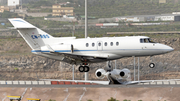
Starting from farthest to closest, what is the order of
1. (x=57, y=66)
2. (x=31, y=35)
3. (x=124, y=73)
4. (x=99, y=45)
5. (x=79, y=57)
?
(x=57, y=66), (x=124, y=73), (x=31, y=35), (x=79, y=57), (x=99, y=45)

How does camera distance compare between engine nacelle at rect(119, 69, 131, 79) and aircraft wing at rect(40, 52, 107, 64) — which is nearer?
aircraft wing at rect(40, 52, 107, 64)

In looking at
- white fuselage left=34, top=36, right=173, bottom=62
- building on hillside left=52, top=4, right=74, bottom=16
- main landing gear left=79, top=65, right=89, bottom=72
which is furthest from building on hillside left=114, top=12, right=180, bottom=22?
white fuselage left=34, top=36, right=173, bottom=62

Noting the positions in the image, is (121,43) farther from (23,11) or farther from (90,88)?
(23,11)

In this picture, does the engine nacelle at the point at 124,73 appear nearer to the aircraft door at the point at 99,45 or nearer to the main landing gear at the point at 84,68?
the main landing gear at the point at 84,68

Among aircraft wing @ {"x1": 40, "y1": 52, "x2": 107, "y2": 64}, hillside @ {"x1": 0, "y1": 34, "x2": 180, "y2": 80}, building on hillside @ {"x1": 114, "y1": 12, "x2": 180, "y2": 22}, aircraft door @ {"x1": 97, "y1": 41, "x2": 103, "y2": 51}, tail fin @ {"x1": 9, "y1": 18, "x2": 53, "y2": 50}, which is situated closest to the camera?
aircraft door @ {"x1": 97, "y1": 41, "x2": 103, "y2": 51}

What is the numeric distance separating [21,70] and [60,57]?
209 feet

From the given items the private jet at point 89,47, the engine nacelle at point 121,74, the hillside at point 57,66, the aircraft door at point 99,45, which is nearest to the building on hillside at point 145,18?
the hillside at point 57,66

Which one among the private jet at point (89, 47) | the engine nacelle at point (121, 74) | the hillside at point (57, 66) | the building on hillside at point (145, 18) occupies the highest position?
the private jet at point (89, 47)

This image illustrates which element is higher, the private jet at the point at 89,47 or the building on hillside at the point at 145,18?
the private jet at the point at 89,47

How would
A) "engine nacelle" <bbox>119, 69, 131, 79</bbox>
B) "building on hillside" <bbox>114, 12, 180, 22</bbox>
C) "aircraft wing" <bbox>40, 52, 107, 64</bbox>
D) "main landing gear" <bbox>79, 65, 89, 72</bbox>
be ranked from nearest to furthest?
1. "aircraft wing" <bbox>40, 52, 107, 64</bbox>
2. "main landing gear" <bbox>79, 65, 89, 72</bbox>
3. "engine nacelle" <bbox>119, 69, 131, 79</bbox>
4. "building on hillside" <bbox>114, 12, 180, 22</bbox>

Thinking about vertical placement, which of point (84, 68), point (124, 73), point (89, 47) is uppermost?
point (89, 47)

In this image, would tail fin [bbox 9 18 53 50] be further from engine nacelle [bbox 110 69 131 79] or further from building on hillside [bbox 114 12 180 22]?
building on hillside [bbox 114 12 180 22]

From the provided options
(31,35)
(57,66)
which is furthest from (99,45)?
(57,66)

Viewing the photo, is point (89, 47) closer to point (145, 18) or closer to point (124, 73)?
point (124, 73)
